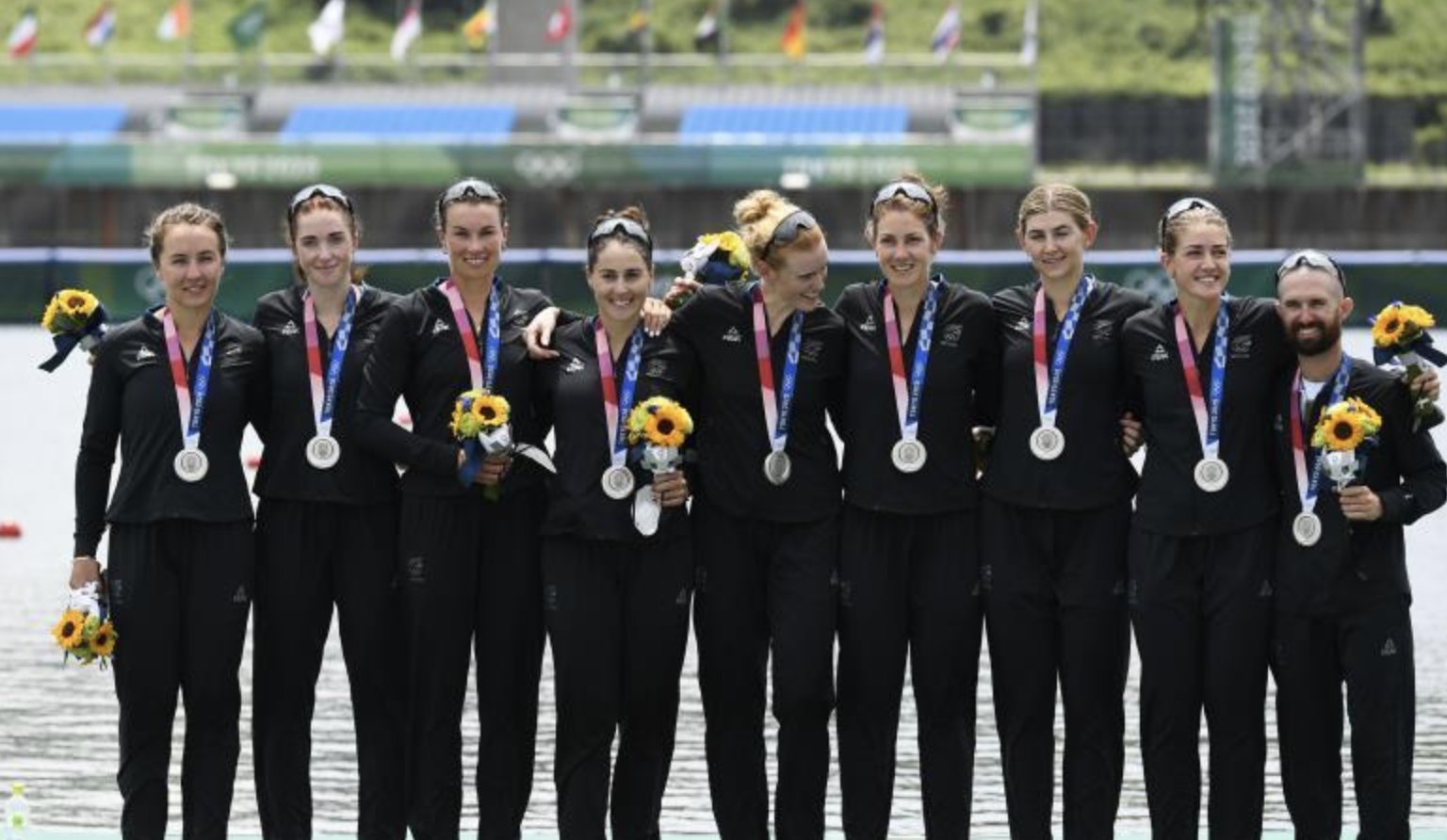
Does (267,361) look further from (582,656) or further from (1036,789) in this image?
(1036,789)

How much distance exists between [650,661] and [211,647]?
1.28 m

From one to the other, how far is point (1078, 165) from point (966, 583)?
46.2 metres

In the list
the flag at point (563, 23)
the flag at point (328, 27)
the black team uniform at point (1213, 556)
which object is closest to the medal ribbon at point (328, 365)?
the black team uniform at point (1213, 556)

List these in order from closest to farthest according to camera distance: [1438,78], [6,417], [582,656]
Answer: [582,656] → [6,417] → [1438,78]

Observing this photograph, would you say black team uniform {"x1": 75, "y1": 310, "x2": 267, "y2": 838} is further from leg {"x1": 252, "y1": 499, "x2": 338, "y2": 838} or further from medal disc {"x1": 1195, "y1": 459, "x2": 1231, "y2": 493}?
medal disc {"x1": 1195, "y1": 459, "x2": 1231, "y2": 493}

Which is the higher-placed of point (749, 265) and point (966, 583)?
point (749, 265)

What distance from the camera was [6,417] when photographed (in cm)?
2155

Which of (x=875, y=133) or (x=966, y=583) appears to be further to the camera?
(x=875, y=133)

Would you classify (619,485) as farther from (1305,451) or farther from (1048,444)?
(1305,451)

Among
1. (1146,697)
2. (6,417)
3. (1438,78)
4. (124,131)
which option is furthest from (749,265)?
(1438,78)

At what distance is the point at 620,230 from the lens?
27.2ft

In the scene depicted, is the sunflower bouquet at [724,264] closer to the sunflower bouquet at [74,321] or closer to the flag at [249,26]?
the sunflower bouquet at [74,321]

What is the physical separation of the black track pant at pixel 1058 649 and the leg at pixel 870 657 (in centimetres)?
27

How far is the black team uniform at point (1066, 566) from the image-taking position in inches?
319
